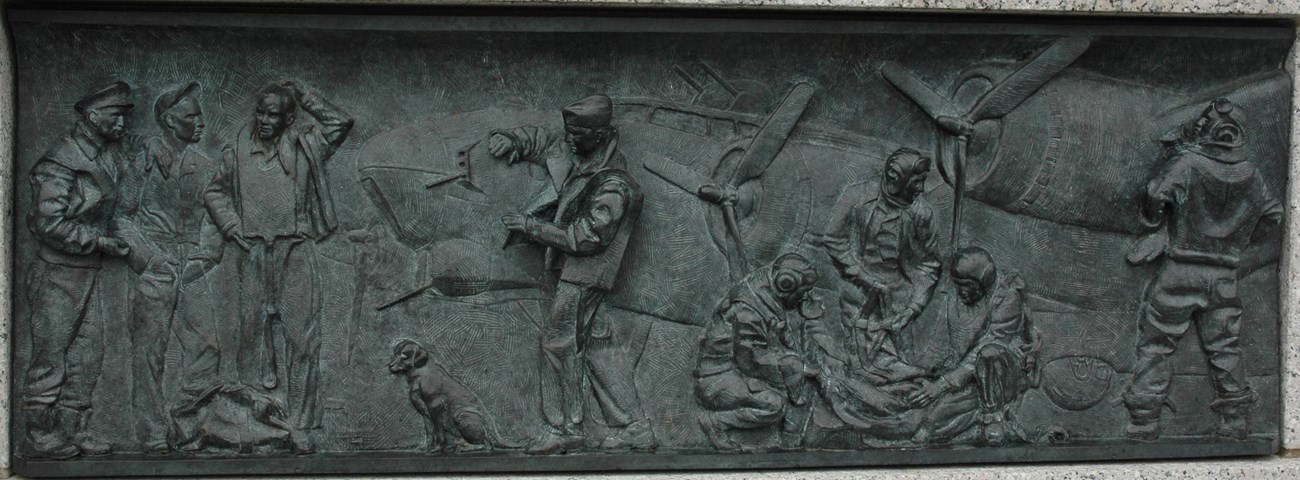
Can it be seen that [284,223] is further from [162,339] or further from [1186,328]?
[1186,328]

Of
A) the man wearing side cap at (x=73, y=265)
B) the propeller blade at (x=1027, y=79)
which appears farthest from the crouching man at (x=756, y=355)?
the man wearing side cap at (x=73, y=265)

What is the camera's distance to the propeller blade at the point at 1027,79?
4867 millimetres

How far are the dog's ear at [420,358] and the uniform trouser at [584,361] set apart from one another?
0.43 metres

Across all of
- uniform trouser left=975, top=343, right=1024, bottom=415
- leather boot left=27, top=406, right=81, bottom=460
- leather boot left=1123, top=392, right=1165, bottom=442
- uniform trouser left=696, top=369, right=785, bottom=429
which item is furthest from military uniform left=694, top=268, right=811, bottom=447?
leather boot left=27, top=406, right=81, bottom=460

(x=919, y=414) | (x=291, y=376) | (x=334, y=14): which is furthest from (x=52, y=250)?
(x=919, y=414)

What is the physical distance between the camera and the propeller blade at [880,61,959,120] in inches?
192

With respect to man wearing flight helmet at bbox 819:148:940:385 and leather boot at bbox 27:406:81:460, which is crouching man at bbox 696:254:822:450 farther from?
leather boot at bbox 27:406:81:460

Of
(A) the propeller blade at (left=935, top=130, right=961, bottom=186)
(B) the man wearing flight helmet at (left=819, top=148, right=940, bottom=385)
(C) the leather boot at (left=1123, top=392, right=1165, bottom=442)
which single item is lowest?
(C) the leather boot at (left=1123, top=392, right=1165, bottom=442)

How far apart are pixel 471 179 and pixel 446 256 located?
301 mm

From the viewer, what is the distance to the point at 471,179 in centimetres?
485

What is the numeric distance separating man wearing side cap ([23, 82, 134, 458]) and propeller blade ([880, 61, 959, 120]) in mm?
2796

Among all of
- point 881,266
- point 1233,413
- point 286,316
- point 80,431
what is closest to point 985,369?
point 881,266

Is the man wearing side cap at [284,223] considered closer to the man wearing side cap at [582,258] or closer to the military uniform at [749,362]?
the man wearing side cap at [582,258]

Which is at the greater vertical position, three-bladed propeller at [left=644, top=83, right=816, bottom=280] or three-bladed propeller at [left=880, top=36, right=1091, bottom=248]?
three-bladed propeller at [left=880, top=36, right=1091, bottom=248]
